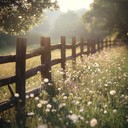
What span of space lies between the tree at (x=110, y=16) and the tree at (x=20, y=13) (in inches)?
1145

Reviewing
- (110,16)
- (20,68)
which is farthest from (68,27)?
(20,68)

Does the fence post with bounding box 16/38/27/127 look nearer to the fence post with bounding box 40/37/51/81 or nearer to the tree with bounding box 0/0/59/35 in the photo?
the fence post with bounding box 40/37/51/81

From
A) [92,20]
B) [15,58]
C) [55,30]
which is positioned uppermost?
[15,58]

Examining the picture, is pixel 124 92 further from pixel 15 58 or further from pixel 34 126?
pixel 34 126

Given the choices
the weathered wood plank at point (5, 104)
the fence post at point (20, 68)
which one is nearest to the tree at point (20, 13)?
the fence post at point (20, 68)

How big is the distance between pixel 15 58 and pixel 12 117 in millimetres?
1498

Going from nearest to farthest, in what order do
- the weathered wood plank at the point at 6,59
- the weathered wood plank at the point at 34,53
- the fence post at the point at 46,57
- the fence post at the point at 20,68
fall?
the weathered wood plank at the point at 6,59
the fence post at the point at 20,68
the weathered wood plank at the point at 34,53
the fence post at the point at 46,57

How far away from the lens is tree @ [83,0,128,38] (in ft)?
162

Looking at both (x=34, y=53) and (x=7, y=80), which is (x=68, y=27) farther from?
(x=7, y=80)

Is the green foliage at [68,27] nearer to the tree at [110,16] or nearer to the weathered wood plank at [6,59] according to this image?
the tree at [110,16]

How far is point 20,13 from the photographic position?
823 inches

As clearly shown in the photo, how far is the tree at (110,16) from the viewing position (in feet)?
162

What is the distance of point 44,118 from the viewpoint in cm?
607

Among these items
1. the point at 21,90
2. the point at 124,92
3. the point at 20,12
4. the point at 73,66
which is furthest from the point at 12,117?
the point at 20,12
